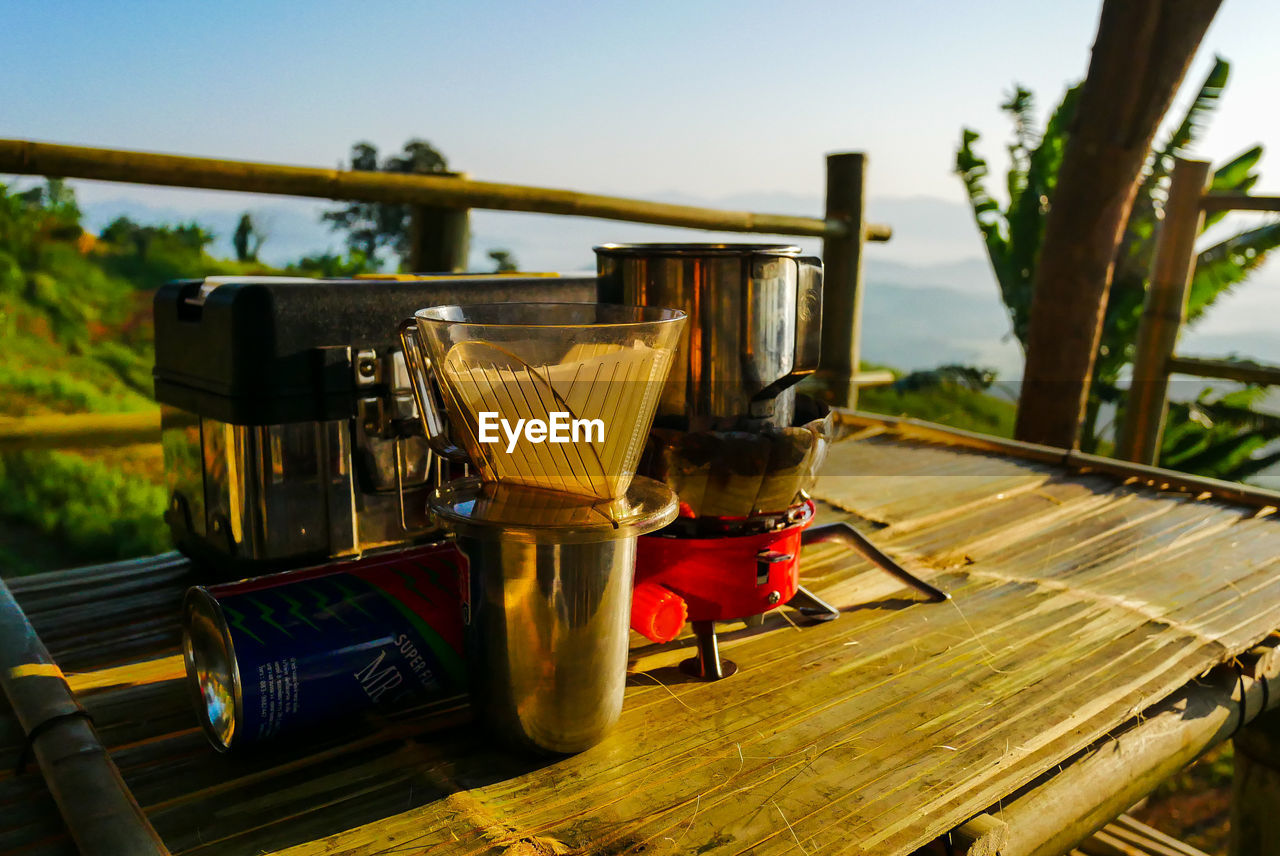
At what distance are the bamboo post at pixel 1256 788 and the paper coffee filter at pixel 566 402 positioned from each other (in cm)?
109

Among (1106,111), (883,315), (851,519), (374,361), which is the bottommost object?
(883,315)

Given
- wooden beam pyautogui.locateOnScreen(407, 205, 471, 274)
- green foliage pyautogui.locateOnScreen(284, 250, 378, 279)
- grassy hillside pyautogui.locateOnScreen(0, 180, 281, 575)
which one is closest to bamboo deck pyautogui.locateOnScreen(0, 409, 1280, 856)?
wooden beam pyautogui.locateOnScreen(407, 205, 471, 274)

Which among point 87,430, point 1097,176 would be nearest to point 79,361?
point 87,430

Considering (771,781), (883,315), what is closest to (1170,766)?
(771,781)

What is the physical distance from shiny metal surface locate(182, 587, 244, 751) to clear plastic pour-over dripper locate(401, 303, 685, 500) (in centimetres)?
22

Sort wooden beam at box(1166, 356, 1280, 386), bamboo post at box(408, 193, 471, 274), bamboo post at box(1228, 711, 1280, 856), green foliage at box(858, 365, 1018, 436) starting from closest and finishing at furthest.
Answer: bamboo post at box(1228, 711, 1280, 856) → bamboo post at box(408, 193, 471, 274) → wooden beam at box(1166, 356, 1280, 386) → green foliage at box(858, 365, 1018, 436)

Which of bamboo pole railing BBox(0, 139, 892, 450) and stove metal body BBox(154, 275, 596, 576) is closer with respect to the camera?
stove metal body BBox(154, 275, 596, 576)

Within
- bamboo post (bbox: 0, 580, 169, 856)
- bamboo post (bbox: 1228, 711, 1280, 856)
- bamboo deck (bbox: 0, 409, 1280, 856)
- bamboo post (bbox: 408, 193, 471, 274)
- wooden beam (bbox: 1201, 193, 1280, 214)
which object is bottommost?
bamboo post (bbox: 1228, 711, 1280, 856)

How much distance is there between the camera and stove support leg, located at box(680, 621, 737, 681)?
2.72ft

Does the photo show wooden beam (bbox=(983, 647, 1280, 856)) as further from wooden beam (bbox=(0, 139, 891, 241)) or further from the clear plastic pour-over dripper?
wooden beam (bbox=(0, 139, 891, 241))

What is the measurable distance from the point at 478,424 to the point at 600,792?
26cm

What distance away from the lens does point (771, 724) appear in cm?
75

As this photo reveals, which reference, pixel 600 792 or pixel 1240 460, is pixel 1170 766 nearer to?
pixel 600 792

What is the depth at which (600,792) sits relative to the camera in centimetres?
65
